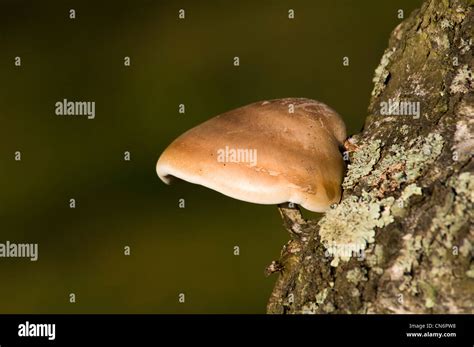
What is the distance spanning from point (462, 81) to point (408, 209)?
309 millimetres

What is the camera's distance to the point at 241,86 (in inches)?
132

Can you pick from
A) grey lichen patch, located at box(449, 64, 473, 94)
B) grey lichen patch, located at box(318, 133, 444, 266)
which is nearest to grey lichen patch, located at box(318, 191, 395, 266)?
grey lichen patch, located at box(318, 133, 444, 266)

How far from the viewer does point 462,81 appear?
1030mm

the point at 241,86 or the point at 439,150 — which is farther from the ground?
the point at 241,86

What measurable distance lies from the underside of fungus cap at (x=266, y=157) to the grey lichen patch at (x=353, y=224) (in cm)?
5

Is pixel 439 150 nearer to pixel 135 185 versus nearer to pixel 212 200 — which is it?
pixel 212 200

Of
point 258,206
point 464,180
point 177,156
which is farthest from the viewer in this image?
point 258,206

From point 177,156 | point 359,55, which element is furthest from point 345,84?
point 177,156

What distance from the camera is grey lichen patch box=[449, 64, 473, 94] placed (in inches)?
40.1

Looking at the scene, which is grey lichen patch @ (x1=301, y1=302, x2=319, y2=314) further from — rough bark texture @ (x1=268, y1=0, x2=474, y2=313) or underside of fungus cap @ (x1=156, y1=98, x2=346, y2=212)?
underside of fungus cap @ (x1=156, y1=98, x2=346, y2=212)

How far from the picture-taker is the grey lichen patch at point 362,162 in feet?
3.31

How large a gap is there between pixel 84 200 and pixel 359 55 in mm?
1851

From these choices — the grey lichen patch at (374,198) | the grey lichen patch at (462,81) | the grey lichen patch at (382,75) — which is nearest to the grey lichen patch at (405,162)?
the grey lichen patch at (374,198)

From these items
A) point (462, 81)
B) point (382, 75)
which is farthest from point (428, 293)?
point (382, 75)
